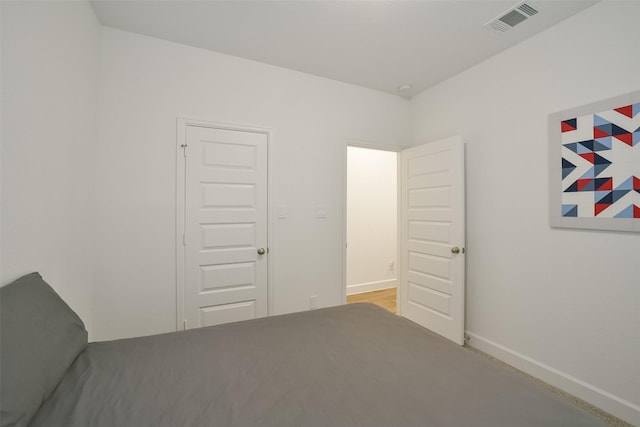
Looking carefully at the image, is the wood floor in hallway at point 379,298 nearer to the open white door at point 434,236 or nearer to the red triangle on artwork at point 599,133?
the open white door at point 434,236

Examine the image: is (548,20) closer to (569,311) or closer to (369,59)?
(369,59)

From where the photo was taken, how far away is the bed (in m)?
0.84

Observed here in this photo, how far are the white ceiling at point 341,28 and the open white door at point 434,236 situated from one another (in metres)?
0.86

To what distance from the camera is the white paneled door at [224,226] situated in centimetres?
239

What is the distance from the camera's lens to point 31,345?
872 millimetres

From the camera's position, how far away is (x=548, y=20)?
2.04 meters

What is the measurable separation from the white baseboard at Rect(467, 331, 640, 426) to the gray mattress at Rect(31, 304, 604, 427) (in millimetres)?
1463

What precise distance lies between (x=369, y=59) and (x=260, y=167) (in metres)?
1.48

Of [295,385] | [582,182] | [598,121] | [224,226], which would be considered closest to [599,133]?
[598,121]

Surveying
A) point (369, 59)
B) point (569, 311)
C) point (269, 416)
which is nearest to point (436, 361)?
point (269, 416)

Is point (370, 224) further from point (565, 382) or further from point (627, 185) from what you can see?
point (627, 185)

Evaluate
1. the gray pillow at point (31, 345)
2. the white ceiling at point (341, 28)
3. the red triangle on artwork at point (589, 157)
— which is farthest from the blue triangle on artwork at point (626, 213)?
the gray pillow at point (31, 345)

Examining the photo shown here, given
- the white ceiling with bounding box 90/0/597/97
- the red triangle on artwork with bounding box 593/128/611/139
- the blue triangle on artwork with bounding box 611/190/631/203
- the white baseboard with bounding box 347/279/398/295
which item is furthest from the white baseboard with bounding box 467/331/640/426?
the white ceiling with bounding box 90/0/597/97

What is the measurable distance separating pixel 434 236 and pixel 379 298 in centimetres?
167
